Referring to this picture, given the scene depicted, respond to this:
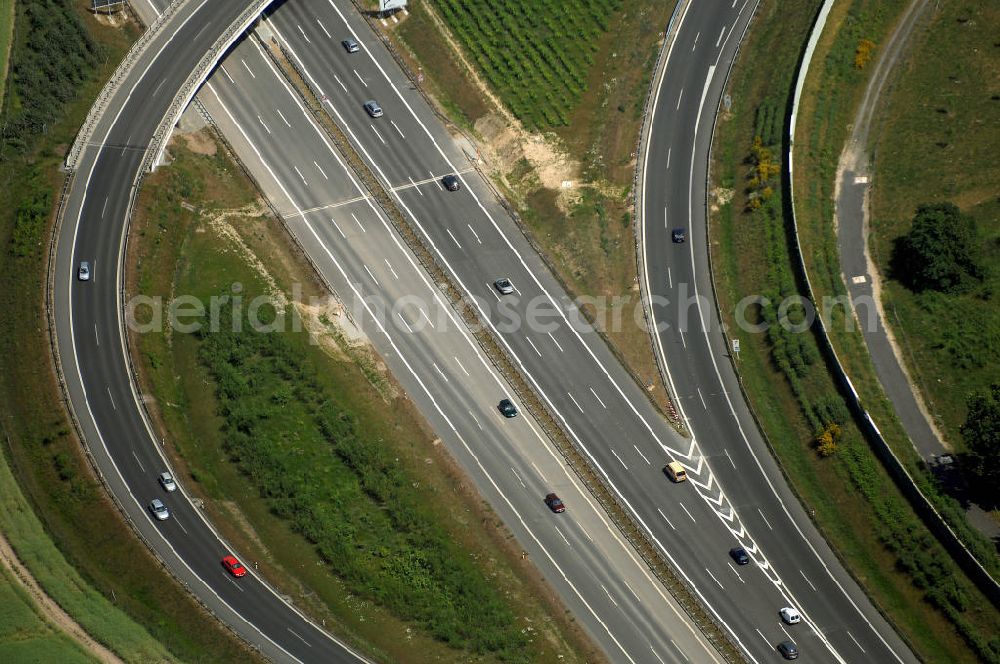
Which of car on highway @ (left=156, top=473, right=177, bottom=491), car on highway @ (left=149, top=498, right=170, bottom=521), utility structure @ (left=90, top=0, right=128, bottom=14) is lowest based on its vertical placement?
car on highway @ (left=149, top=498, right=170, bottom=521)

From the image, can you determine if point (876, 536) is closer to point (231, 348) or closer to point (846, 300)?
point (846, 300)

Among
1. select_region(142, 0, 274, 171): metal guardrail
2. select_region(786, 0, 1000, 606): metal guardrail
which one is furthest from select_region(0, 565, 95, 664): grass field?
select_region(786, 0, 1000, 606): metal guardrail

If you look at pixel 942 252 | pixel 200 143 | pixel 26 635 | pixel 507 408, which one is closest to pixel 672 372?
pixel 507 408

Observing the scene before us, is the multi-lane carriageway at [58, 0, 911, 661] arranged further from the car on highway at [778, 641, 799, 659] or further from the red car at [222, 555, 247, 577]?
the red car at [222, 555, 247, 577]

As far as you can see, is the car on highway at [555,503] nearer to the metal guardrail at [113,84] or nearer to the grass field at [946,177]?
the grass field at [946,177]

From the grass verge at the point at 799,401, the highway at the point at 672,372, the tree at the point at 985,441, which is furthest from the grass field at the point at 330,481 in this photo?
the tree at the point at 985,441

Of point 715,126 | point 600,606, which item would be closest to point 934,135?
point 715,126
